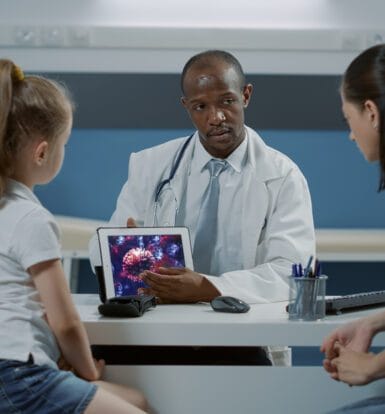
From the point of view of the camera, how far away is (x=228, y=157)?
2.41 m

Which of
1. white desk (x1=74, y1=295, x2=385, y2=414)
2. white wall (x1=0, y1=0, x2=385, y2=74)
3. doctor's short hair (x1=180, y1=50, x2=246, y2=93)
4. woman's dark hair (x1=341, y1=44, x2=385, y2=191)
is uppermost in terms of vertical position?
white wall (x1=0, y1=0, x2=385, y2=74)

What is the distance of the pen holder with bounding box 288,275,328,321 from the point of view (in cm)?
164

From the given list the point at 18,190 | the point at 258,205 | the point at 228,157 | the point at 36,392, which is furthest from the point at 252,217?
the point at 36,392

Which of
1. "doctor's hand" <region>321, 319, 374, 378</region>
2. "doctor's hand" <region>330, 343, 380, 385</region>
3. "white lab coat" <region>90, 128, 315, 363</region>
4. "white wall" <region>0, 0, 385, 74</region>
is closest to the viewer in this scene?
"doctor's hand" <region>330, 343, 380, 385</region>

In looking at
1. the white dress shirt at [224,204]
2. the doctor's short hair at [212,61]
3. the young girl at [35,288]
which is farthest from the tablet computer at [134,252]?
the doctor's short hair at [212,61]

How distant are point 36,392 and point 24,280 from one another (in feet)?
0.63

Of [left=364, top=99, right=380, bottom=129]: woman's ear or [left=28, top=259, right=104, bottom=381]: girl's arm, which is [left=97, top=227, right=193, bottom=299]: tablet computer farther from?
[left=364, top=99, right=380, bottom=129]: woman's ear

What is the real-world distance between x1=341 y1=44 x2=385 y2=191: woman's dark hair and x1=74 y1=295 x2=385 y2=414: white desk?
35 centimetres

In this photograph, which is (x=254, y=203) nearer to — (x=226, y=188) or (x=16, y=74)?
(x=226, y=188)

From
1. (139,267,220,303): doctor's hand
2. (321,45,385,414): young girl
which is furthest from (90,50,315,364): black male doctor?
(321,45,385,414): young girl

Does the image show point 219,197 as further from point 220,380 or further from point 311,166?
point 311,166

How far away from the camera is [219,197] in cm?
237

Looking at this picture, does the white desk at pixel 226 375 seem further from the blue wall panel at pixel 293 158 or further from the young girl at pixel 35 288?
the blue wall panel at pixel 293 158

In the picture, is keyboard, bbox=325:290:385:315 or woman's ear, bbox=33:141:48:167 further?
keyboard, bbox=325:290:385:315
